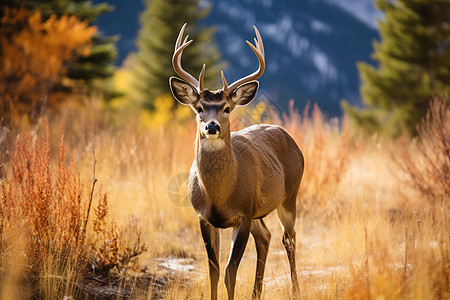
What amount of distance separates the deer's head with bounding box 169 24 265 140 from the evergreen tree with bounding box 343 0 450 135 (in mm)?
13653

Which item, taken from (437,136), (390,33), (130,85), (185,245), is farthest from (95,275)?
(130,85)

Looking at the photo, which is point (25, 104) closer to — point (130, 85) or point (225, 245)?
point (225, 245)

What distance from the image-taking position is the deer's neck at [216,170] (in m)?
3.53

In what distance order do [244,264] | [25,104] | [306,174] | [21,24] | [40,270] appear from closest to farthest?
[40,270] < [244,264] < [306,174] < [25,104] < [21,24]

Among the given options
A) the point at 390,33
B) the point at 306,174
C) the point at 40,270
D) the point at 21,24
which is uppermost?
the point at 390,33

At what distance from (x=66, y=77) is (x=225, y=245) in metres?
13.7

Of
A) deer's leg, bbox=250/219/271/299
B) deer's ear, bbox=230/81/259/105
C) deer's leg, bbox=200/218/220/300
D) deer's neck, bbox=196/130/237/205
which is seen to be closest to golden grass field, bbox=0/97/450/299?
deer's leg, bbox=250/219/271/299

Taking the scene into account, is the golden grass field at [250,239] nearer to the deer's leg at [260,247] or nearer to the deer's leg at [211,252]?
the deer's leg at [260,247]

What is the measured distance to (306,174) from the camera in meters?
7.30

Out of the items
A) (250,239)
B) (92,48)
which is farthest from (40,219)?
(92,48)

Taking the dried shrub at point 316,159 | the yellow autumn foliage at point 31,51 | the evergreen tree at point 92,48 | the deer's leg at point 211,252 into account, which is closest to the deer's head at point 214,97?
the deer's leg at point 211,252

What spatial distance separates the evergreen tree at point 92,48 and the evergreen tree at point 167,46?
6.33m

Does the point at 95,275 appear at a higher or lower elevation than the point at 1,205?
lower

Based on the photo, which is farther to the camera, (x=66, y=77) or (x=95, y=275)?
(x=66, y=77)
